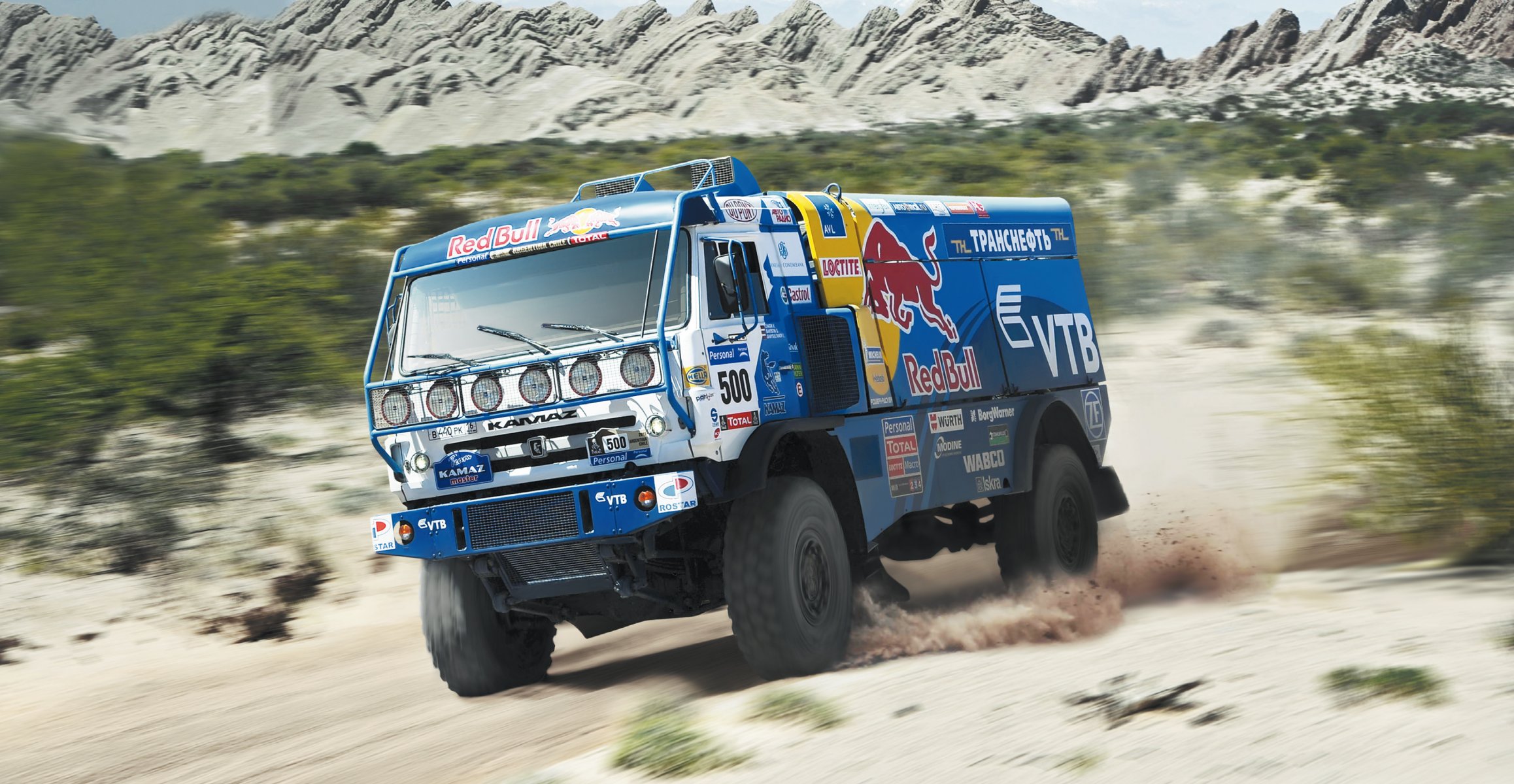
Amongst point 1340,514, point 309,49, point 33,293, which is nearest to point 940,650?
point 1340,514

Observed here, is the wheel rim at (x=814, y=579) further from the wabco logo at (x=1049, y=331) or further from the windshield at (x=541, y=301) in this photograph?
the wabco logo at (x=1049, y=331)

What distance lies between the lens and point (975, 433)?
11172mm

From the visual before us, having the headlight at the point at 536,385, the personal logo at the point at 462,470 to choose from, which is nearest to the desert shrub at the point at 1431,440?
the headlight at the point at 536,385

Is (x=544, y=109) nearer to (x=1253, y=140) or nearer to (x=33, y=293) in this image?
(x=1253, y=140)

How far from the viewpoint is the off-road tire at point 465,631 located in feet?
31.3

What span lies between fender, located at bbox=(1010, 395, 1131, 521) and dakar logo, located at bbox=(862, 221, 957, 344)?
117 cm

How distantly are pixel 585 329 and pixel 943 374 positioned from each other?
329cm

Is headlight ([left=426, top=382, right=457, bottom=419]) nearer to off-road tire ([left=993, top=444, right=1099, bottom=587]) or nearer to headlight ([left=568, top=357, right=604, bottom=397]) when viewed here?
headlight ([left=568, top=357, right=604, bottom=397])

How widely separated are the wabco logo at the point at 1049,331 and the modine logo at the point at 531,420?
4448 mm

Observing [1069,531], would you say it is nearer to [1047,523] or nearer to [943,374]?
[1047,523]

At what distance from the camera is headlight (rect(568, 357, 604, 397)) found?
27.8 feet

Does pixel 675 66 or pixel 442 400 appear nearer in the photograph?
pixel 442 400

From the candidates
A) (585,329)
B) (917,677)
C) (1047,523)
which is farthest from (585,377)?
(1047,523)

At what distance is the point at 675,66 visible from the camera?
82.0 metres
